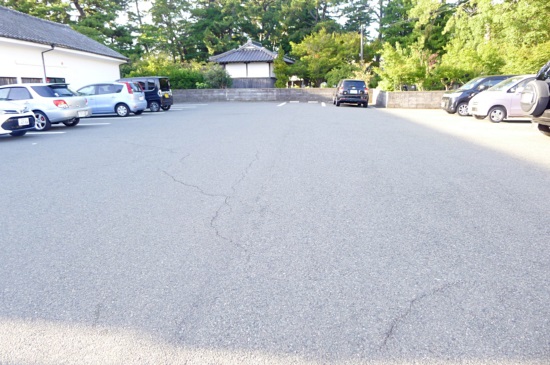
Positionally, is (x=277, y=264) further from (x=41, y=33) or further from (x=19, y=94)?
(x=41, y=33)

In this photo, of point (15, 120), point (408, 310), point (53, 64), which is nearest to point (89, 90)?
point (53, 64)

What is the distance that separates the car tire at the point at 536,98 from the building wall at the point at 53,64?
20.1m

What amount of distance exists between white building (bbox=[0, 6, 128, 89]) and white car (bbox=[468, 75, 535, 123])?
19574mm

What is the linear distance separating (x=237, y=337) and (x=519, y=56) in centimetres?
1990

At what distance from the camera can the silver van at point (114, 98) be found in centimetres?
1616

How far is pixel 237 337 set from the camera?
2.19 metres

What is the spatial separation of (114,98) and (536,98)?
1507cm

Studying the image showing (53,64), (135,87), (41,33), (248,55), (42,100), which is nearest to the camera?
(42,100)

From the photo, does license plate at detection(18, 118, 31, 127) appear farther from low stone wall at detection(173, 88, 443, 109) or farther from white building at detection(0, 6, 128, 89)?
low stone wall at detection(173, 88, 443, 109)

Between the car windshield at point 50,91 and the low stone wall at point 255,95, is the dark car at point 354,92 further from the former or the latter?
the car windshield at point 50,91

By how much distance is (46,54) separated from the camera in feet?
65.4

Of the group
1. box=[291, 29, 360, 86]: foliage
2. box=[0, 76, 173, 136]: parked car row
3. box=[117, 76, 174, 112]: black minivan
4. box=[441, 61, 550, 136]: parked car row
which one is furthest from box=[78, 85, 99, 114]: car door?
box=[291, 29, 360, 86]: foliage

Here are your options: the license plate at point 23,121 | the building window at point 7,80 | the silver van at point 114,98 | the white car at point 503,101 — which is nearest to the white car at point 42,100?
the license plate at point 23,121

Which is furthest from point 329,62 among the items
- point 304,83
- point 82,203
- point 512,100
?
point 82,203
